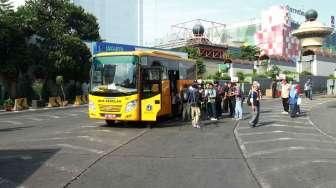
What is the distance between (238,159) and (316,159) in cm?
177

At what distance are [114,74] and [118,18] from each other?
7054 centimetres

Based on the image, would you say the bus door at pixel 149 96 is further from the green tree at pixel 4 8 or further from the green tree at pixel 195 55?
the green tree at pixel 195 55

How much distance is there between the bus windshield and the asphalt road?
165cm

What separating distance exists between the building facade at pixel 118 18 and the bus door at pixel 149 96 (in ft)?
207

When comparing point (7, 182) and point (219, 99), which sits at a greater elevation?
point (219, 99)

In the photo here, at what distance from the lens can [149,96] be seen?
2078 cm

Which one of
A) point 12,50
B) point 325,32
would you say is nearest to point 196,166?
point 12,50

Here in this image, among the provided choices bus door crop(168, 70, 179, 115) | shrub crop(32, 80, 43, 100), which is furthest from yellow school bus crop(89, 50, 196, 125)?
shrub crop(32, 80, 43, 100)

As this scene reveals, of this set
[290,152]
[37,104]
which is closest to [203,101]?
[290,152]

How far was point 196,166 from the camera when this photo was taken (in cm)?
1176

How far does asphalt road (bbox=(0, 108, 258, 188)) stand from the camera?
10.1 meters

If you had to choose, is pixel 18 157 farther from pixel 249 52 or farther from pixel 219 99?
pixel 249 52

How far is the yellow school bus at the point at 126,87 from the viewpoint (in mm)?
20344

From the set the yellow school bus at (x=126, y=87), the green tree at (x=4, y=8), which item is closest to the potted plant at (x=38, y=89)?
the green tree at (x=4, y=8)
